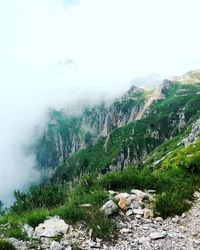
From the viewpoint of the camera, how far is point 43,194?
1772 centimetres

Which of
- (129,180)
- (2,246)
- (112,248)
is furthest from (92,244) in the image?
(129,180)

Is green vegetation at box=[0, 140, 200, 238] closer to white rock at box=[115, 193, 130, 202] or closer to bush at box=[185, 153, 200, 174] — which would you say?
bush at box=[185, 153, 200, 174]

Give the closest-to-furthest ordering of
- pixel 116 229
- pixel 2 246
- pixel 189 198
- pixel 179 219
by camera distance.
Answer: pixel 2 246 < pixel 116 229 < pixel 179 219 < pixel 189 198

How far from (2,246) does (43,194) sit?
6.44 m

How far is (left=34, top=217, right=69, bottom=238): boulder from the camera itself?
40.8ft

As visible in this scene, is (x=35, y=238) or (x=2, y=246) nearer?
(x=2, y=246)

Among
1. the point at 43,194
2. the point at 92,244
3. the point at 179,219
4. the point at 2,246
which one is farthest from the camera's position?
the point at 43,194

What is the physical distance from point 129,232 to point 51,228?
8.24ft

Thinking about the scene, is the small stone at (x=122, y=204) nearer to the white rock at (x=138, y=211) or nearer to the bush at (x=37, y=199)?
the white rock at (x=138, y=211)

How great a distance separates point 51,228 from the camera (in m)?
12.7

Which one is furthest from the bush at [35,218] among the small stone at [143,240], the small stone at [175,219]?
the small stone at [175,219]

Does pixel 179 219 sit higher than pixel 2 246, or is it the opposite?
pixel 2 246

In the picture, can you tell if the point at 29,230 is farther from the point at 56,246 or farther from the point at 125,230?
the point at 125,230

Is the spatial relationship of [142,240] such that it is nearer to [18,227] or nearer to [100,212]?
[100,212]
